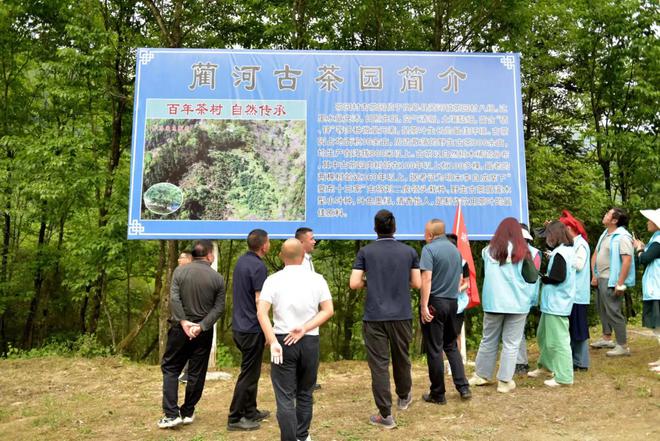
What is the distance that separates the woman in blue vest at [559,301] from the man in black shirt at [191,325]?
10.7 ft

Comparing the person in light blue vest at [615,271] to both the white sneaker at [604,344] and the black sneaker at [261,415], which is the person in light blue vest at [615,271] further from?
the black sneaker at [261,415]

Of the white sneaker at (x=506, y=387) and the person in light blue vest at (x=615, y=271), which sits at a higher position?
the person in light blue vest at (x=615, y=271)

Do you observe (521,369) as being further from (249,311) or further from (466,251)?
(249,311)

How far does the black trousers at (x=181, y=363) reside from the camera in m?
4.21

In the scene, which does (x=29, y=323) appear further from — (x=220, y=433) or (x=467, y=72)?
(x=467, y=72)

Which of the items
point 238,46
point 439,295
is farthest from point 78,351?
point 439,295

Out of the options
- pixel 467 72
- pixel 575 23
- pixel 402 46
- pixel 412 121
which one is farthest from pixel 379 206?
pixel 575 23

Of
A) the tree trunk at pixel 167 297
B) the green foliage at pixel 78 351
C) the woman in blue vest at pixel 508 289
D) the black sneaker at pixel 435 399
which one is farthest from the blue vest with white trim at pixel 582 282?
the green foliage at pixel 78 351

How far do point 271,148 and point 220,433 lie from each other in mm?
3980

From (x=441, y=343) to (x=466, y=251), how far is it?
5.53 ft

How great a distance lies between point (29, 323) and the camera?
12.9 meters

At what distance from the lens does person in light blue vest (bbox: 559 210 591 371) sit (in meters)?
5.20


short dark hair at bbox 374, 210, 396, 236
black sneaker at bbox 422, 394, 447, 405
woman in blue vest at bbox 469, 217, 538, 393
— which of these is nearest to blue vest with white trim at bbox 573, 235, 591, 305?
woman in blue vest at bbox 469, 217, 538, 393

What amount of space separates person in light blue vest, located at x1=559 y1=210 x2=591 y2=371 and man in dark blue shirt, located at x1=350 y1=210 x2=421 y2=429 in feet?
6.98
